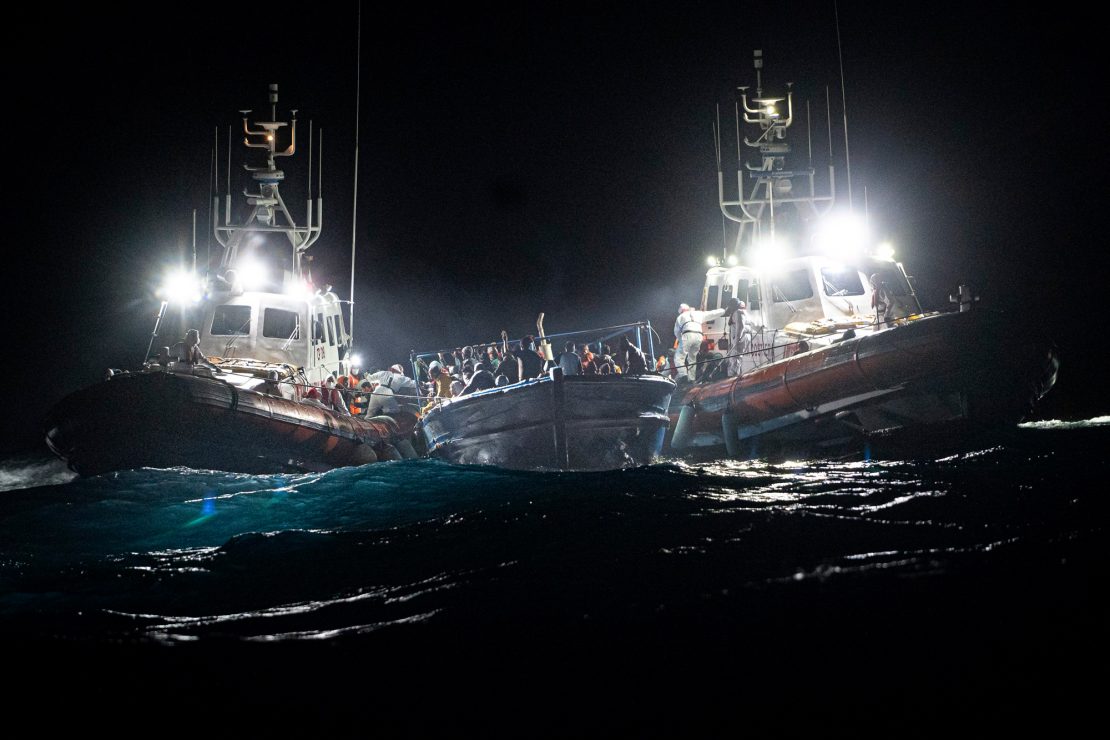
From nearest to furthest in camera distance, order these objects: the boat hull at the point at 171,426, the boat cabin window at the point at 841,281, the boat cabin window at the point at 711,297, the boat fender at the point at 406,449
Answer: the boat hull at the point at 171,426 < the boat cabin window at the point at 841,281 < the boat fender at the point at 406,449 < the boat cabin window at the point at 711,297

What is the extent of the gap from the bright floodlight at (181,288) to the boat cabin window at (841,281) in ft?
35.9

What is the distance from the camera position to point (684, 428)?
11688mm

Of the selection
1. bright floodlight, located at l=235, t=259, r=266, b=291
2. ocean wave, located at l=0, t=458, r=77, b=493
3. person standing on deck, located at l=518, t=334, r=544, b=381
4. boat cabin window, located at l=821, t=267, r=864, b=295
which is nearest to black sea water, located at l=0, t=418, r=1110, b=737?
person standing on deck, located at l=518, t=334, r=544, b=381

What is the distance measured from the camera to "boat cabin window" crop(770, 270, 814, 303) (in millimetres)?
12195

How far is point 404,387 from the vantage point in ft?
45.2

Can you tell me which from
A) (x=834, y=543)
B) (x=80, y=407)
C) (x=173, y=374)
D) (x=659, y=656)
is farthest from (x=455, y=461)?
(x=659, y=656)

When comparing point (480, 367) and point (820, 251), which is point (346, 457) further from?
point (820, 251)

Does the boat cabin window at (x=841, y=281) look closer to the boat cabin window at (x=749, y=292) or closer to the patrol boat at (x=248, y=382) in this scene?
the boat cabin window at (x=749, y=292)

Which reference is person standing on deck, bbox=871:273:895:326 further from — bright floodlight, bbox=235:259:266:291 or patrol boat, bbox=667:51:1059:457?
bright floodlight, bbox=235:259:266:291

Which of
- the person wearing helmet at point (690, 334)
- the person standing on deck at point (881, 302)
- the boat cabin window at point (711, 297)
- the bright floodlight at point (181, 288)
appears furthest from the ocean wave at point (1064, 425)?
the bright floodlight at point (181, 288)

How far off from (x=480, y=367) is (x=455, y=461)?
1.75 m

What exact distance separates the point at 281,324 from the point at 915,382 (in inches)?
409

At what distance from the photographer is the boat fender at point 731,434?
1038cm

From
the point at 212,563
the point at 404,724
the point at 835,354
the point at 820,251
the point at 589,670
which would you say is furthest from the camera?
the point at 820,251
